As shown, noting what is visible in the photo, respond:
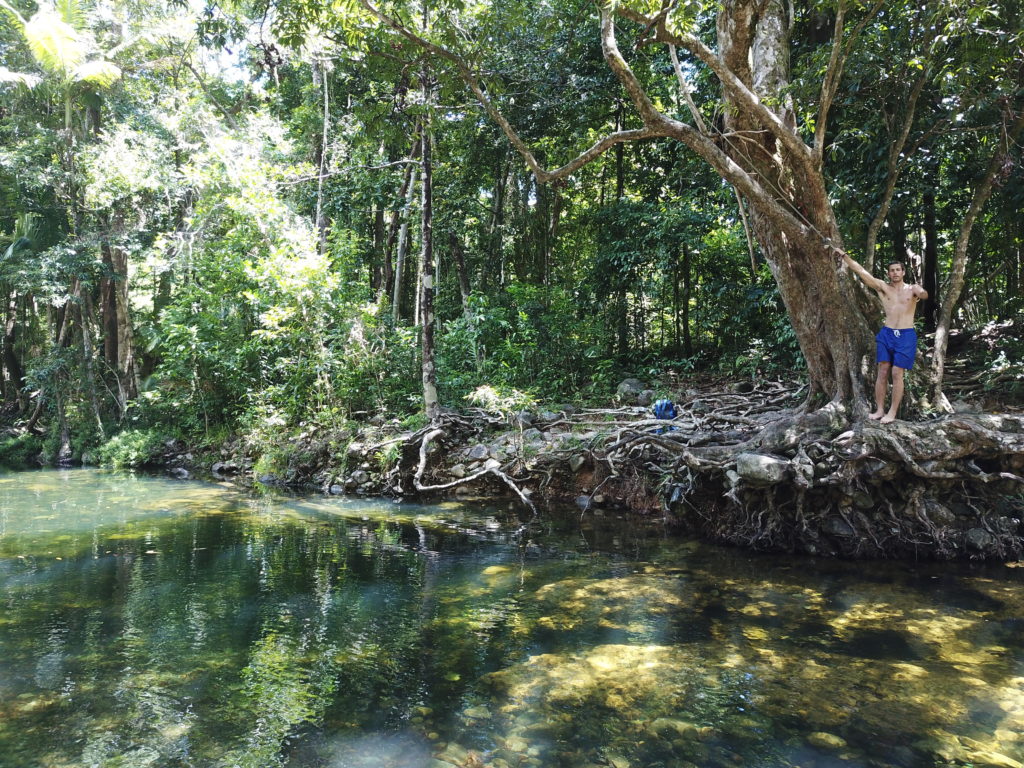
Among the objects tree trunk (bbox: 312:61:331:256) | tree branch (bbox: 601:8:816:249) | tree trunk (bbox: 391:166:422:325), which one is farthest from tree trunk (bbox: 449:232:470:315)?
tree branch (bbox: 601:8:816:249)

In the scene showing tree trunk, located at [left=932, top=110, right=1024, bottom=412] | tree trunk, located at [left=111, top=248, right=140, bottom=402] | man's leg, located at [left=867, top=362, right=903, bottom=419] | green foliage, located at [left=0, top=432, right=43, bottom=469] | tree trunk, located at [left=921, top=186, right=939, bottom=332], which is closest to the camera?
man's leg, located at [left=867, top=362, right=903, bottom=419]

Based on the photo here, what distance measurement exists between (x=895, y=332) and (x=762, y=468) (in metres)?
1.95

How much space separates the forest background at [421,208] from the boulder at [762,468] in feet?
6.93

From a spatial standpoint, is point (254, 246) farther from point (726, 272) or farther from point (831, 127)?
point (831, 127)

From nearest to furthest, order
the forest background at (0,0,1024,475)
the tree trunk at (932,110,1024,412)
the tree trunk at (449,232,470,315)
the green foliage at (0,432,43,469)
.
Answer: the tree trunk at (932,110,1024,412) < the forest background at (0,0,1024,475) < the tree trunk at (449,232,470,315) < the green foliage at (0,432,43,469)

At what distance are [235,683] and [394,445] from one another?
6.70 metres

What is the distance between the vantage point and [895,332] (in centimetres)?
640

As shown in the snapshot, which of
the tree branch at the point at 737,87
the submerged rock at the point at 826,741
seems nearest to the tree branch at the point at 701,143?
the tree branch at the point at 737,87

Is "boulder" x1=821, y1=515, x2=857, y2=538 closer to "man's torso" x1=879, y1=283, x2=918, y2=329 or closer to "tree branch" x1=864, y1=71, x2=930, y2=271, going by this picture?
"man's torso" x1=879, y1=283, x2=918, y2=329

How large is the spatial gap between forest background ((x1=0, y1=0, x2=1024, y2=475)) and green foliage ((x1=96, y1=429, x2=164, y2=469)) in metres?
0.09

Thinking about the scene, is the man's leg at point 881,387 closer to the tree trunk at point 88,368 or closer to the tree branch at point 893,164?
the tree branch at point 893,164

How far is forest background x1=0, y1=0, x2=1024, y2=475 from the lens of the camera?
8.16 metres

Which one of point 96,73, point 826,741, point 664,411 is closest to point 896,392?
point 664,411

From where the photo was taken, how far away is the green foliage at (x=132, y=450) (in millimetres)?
15391
